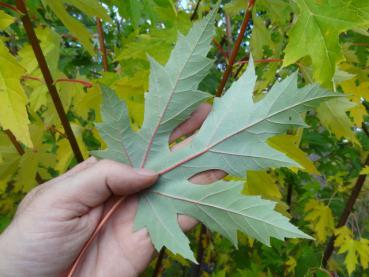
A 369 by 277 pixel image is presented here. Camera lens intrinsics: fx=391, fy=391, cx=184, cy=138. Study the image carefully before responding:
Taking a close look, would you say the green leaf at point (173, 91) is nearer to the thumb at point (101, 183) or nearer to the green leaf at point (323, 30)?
the thumb at point (101, 183)

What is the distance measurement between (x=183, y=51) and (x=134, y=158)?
0.21 meters

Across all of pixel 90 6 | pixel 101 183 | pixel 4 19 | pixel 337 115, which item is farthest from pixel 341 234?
pixel 4 19

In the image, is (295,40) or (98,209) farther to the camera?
(98,209)

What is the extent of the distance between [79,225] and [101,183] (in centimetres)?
12

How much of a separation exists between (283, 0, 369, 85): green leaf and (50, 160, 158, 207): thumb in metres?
0.33

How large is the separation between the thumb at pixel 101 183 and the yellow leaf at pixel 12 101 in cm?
13

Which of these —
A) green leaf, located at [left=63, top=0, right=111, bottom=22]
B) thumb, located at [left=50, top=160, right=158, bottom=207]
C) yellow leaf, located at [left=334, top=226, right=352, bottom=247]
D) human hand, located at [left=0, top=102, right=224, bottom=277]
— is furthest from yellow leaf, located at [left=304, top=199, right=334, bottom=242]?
green leaf, located at [left=63, top=0, right=111, bottom=22]

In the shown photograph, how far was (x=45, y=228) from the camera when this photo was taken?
0.77 metres

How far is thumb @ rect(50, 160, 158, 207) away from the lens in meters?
0.68

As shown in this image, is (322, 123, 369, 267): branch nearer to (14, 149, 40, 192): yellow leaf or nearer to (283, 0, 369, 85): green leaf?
(283, 0, 369, 85): green leaf

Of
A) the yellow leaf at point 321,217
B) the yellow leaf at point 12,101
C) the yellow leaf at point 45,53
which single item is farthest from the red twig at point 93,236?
the yellow leaf at point 321,217

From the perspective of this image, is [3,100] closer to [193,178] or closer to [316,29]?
[193,178]

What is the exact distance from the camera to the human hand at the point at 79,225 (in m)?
0.74

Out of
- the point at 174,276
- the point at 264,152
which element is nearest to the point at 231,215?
the point at 264,152
